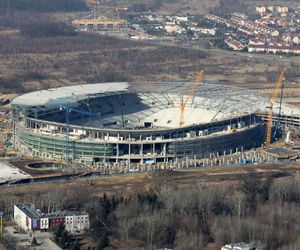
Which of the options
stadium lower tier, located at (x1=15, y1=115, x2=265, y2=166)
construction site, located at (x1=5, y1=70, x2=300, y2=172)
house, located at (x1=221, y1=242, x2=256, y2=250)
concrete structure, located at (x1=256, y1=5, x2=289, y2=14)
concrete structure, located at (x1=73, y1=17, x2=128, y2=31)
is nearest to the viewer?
house, located at (x1=221, y1=242, x2=256, y2=250)

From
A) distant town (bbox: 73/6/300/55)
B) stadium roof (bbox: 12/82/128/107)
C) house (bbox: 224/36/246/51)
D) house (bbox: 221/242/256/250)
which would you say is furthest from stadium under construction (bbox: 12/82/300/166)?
distant town (bbox: 73/6/300/55)

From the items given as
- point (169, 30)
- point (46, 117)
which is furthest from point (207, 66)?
point (46, 117)

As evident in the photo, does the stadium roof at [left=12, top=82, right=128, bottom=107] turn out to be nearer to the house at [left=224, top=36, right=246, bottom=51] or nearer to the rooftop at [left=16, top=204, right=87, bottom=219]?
the rooftop at [left=16, top=204, right=87, bottom=219]

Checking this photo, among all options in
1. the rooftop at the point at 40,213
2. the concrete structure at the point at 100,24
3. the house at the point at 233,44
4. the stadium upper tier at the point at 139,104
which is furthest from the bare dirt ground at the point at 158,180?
the concrete structure at the point at 100,24

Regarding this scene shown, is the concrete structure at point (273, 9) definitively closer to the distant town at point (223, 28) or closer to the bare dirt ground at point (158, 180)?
the distant town at point (223, 28)

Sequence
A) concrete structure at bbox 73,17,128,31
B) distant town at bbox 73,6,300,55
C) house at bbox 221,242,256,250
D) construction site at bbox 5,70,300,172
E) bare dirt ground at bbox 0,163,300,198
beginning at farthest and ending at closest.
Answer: concrete structure at bbox 73,17,128,31 → distant town at bbox 73,6,300,55 → construction site at bbox 5,70,300,172 → bare dirt ground at bbox 0,163,300,198 → house at bbox 221,242,256,250

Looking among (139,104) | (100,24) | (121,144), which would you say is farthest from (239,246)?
(100,24)

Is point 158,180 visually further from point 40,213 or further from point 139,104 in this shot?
point 139,104
